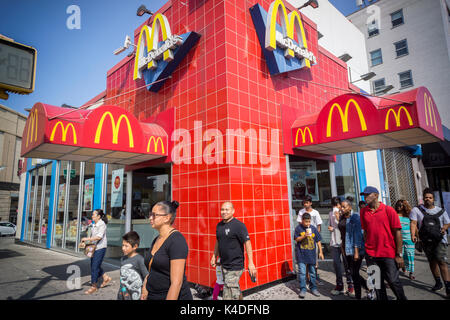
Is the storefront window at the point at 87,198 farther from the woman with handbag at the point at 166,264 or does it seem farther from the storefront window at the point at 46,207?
the woman with handbag at the point at 166,264

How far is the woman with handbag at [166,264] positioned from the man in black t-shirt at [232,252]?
5.12ft

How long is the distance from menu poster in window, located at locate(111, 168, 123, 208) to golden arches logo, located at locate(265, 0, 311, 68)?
21.5 feet

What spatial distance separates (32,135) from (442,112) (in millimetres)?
22857

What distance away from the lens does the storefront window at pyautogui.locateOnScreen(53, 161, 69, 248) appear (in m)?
12.4

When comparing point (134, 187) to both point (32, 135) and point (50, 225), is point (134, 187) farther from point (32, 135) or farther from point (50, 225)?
point (50, 225)

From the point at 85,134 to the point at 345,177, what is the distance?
857 cm

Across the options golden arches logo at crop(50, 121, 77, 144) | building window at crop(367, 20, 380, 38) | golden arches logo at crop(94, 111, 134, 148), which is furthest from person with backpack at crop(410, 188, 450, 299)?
building window at crop(367, 20, 380, 38)

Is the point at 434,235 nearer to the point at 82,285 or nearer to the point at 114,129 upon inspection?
the point at 114,129

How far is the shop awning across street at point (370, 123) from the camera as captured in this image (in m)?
5.28

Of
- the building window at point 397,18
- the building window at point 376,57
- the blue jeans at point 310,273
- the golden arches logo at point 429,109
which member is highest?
the building window at point 397,18

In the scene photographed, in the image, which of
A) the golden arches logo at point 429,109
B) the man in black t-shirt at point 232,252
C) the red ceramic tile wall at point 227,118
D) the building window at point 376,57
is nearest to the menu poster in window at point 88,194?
the red ceramic tile wall at point 227,118

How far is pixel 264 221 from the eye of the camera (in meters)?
6.11

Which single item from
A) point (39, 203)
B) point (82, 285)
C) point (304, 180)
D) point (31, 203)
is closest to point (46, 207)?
point (39, 203)

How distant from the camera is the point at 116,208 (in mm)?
9523
